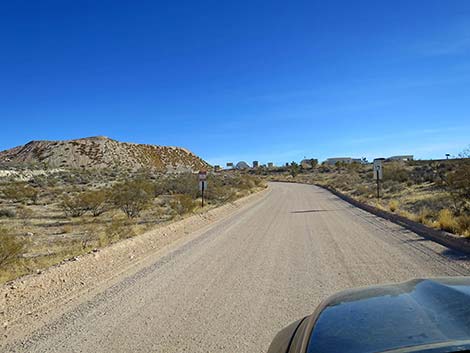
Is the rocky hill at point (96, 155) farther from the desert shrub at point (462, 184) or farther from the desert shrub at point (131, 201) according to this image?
the desert shrub at point (462, 184)

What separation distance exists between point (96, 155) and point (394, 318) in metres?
123

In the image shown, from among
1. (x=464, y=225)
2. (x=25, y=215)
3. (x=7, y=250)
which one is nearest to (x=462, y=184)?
(x=464, y=225)

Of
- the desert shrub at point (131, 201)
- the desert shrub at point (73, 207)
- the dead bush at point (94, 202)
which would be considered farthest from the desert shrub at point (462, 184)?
the desert shrub at point (73, 207)

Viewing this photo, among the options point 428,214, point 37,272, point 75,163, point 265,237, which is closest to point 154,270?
point 37,272

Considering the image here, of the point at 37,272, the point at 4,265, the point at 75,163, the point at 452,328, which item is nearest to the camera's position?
the point at 452,328

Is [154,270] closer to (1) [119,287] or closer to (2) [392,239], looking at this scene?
(1) [119,287]

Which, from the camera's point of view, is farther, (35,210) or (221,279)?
(35,210)

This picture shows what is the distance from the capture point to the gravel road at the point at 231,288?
5.37 m

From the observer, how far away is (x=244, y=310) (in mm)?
6387

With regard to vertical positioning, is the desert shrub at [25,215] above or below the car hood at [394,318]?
below

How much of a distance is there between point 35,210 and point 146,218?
8.79m

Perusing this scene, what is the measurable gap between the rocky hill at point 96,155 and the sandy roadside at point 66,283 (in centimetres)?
9528

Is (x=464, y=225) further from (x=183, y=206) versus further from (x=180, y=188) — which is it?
(x=180, y=188)

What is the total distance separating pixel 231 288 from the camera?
773 centimetres
